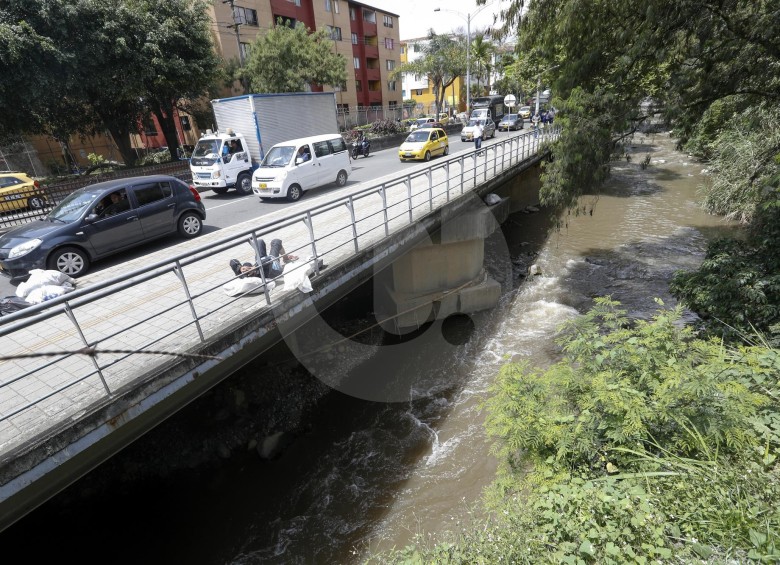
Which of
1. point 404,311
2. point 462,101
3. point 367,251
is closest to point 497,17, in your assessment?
point 367,251

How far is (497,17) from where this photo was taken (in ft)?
29.3

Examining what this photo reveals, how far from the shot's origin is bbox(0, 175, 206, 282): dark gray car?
7016 millimetres

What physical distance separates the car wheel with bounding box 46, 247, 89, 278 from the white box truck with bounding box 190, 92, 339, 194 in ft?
25.0

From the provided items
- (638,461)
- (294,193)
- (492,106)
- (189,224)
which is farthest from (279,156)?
(492,106)

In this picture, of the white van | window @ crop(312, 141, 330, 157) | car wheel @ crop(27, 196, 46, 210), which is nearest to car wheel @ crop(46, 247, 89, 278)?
the white van

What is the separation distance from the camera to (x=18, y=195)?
14.3 m

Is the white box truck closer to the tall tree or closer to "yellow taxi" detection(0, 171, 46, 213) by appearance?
"yellow taxi" detection(0, 171, 46, 213)

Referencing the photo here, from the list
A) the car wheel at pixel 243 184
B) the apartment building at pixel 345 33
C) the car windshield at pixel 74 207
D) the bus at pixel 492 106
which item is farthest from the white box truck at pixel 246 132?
the bus at pixel 492 106

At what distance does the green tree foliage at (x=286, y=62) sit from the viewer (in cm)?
2631

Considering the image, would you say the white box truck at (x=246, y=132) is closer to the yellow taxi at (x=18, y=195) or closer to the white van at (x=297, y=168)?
the white van at (x=297, y=168)

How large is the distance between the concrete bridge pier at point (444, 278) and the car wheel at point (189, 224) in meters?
5.01

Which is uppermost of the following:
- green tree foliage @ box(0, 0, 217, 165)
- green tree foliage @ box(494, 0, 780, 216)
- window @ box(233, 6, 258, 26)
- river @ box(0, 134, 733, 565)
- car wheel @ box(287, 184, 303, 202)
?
window @ box(233, 6, 258, 26)

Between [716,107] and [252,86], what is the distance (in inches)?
1036

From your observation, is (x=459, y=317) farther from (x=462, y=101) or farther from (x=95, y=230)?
(x=462, y=101)
